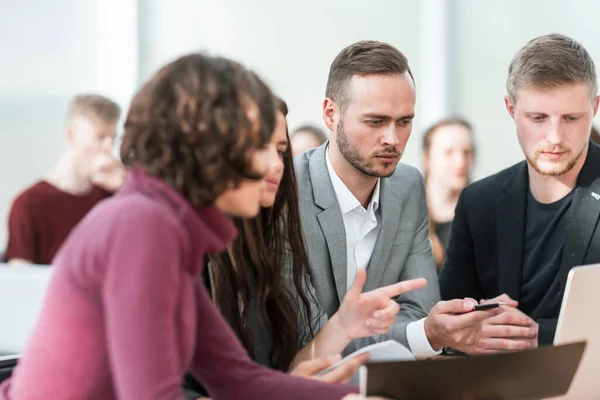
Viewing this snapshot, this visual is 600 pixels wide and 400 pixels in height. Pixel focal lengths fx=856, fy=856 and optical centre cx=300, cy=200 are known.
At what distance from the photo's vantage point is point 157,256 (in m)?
0.97

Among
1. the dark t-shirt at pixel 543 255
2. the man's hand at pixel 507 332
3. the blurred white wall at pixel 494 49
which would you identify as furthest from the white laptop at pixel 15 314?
the blurred white wall at pixel 494 49

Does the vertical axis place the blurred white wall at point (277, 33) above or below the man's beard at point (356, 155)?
above

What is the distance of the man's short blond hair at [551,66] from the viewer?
1997 mm

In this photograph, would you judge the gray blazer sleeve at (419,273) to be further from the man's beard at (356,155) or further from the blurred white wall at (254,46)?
the blurred white wall at (254,46)

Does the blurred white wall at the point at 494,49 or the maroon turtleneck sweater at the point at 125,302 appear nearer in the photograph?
the maroon turtleneck sweater at the point at 125,302

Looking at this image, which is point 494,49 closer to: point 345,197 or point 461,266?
point 461,266

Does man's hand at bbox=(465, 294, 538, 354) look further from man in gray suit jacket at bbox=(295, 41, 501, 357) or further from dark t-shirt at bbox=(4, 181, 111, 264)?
dark t-shirt at bbox=(4, 181, 111, 264)

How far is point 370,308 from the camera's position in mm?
1583

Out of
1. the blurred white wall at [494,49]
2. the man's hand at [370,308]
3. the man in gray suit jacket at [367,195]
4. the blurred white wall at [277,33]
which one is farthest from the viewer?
the blurred white wall at [494,49]

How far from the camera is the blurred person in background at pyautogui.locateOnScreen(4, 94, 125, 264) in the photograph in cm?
364

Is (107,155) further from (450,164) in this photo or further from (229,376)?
(229,376)

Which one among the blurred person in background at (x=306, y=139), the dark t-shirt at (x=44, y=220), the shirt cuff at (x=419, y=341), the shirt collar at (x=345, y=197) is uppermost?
the shirt collar at (x=345, y=197)

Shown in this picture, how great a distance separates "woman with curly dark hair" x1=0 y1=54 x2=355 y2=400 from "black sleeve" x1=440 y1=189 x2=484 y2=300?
48.6 inches

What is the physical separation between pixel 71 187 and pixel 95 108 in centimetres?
63
